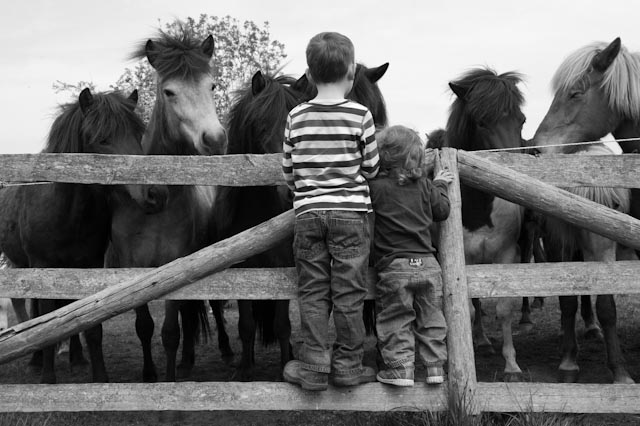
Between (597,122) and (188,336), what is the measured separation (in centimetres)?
435

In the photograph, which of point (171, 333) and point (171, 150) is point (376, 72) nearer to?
point (171, 150)

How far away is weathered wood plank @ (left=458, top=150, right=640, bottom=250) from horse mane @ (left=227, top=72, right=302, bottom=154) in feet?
6.33

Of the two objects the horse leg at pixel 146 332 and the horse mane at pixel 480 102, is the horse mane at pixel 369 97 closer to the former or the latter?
the horse mane at pixel 480 102

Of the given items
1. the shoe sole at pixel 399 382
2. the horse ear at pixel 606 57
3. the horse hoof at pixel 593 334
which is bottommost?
the horse hoof at pixel 593 334

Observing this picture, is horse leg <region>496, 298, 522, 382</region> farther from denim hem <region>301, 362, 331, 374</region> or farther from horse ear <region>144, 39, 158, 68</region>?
horse ear <region>144, 39, 158, 68</region>

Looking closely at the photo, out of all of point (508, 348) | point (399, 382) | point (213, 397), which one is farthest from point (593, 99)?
point (213, 397)

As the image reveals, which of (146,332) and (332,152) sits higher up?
(332,152)

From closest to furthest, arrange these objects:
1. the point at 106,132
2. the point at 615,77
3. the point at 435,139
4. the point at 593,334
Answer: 1. the point at 106,132
2. the point at 615,77
3. the point at 593,334
4. the point at 435,139

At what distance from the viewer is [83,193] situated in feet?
19.5

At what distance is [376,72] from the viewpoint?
Result: 662 centimetres

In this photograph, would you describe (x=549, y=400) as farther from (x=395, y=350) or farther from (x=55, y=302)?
(x=55, y=302)

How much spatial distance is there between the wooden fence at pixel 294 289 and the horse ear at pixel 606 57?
1.78m

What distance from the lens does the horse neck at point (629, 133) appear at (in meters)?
5.71

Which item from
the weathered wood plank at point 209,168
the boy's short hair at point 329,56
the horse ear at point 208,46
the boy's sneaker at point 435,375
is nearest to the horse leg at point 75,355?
the horse ear at point 208,46
